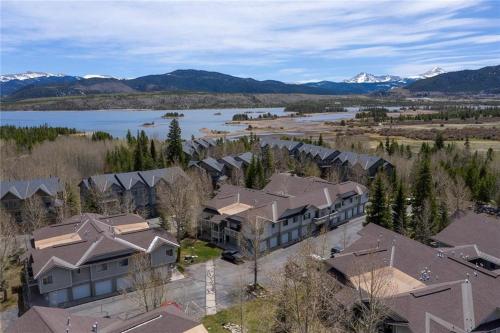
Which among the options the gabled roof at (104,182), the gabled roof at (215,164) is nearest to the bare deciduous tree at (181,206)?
the gabled roof at (104,182)

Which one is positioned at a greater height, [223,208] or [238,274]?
[223,208]

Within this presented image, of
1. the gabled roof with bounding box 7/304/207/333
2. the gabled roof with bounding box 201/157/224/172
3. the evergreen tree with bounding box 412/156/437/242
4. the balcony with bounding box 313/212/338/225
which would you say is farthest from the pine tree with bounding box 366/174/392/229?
the gabled roof with bounding box 201/157/224/172

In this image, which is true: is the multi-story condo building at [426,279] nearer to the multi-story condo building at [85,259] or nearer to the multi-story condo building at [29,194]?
the multi-story condo building at [85,259]

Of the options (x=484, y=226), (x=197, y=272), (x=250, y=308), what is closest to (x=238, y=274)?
(x=197, y=272)

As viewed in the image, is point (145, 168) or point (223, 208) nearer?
point (223, 208)

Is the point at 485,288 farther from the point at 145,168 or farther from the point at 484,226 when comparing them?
the point at 145,168

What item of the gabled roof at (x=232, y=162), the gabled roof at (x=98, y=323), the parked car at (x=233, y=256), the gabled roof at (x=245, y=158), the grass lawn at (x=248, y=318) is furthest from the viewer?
the gabled roof at (x=245, y=158)

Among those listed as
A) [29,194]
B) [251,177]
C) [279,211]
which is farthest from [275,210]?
[29,194]

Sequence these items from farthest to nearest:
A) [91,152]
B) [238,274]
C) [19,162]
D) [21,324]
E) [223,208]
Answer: [91,152] < [19,162] < [223,208] < [238,274] < [21,324]

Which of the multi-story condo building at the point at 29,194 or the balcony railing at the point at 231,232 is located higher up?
the multi-story condo building at the point at 29,194
